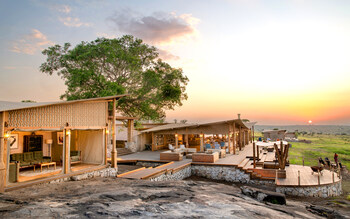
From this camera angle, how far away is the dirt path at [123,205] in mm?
5223

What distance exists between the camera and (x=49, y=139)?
501 inches

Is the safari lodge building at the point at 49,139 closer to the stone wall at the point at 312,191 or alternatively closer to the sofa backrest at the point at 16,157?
the sofa backrest at the point at 16,157

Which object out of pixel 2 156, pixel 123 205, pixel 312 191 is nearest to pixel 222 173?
pixel 312 191

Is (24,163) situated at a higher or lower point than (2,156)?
lower

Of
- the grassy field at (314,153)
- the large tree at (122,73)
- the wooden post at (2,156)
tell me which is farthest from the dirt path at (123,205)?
the grassy field at (314,153)

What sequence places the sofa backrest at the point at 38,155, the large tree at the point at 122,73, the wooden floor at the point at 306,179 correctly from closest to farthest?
the wooden floor at the point at 306,179, the sofa backrest at the point at 38,155, the large tree at the point at 122,73

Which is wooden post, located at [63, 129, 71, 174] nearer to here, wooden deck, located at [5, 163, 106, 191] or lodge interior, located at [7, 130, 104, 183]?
lodge interior, located at [7, 130, 104, 183]

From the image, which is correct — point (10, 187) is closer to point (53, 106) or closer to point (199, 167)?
point (53, 106)

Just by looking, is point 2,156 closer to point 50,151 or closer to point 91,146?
point 91,146

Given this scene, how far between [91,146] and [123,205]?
747 cm

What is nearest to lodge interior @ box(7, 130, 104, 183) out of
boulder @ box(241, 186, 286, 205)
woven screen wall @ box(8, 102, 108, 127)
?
woven screen wall @ box(8, 102, 108, 127)

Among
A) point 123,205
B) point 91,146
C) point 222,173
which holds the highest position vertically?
point 91,146

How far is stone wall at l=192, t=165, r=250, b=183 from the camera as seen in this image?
13.9 m

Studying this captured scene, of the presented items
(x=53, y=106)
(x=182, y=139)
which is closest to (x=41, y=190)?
(x=53, y=106)
